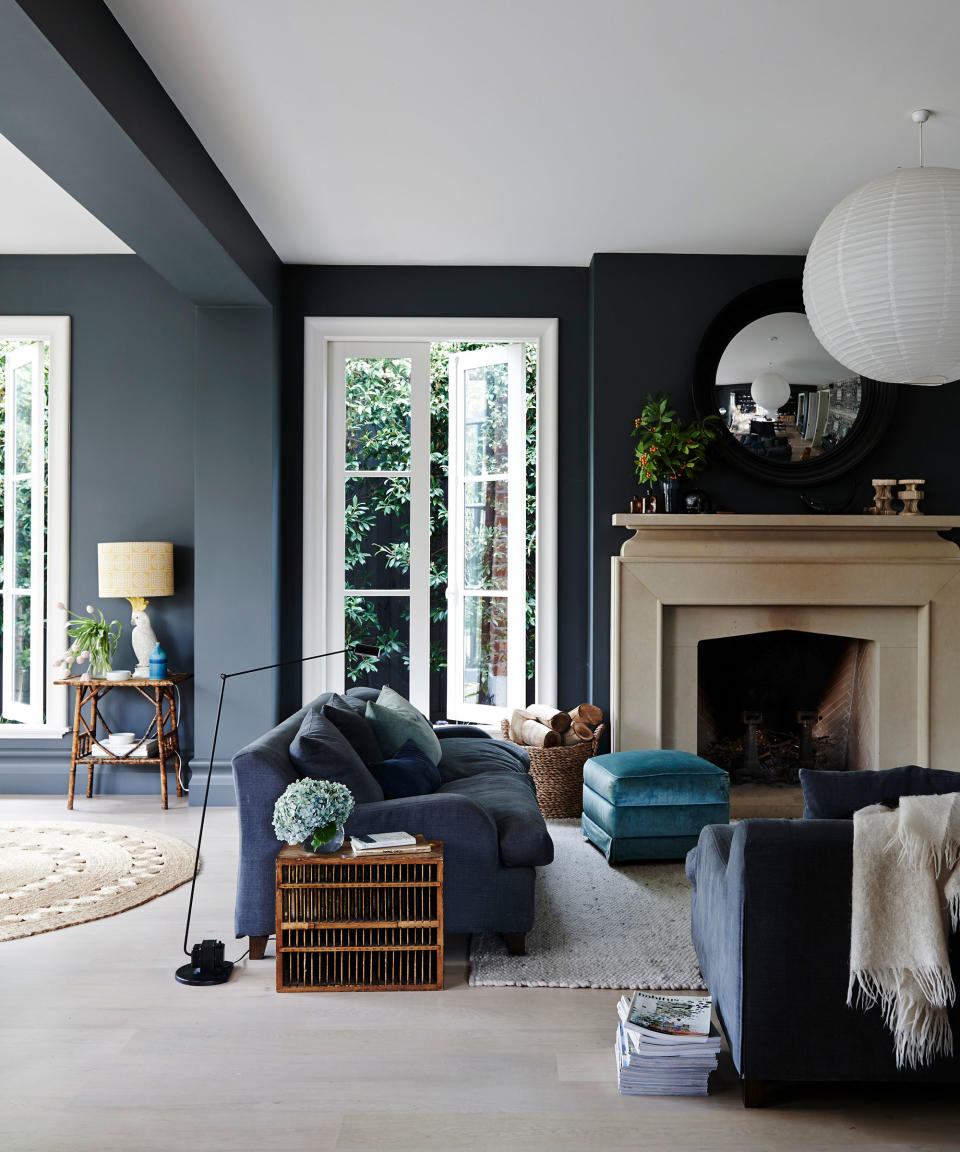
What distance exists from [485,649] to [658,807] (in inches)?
72.8

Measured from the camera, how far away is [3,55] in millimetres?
2609

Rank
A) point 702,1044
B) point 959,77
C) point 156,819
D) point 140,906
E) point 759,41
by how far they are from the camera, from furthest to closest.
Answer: point 156,819
point 140,906
point 959,77
point 759,41
point 702,1044

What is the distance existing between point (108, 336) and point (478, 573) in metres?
2.56

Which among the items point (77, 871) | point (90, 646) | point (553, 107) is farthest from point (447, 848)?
point (90, 646)

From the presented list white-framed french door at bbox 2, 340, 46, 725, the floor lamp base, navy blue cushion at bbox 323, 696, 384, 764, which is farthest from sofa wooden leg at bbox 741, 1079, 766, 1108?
white-framed french door at bbox 2, 340, 46, 725

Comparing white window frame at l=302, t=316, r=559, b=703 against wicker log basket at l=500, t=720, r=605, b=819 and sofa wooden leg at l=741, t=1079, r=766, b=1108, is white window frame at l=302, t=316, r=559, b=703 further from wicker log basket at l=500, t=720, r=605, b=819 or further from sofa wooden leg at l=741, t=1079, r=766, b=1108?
sofa wooden leg at l=741, t=1079, r=766, b=1108

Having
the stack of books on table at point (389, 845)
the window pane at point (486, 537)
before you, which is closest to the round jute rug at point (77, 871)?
the stack of books on table at point (389, 845)

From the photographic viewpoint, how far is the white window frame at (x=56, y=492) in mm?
5688

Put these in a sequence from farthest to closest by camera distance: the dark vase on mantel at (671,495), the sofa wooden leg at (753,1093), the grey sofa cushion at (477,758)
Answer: the dark vase on mantel at (671,495), the grey sofa cushion at (477,758), the sofa wooden leg at (753,1093)

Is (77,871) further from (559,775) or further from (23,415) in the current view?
(23,415)

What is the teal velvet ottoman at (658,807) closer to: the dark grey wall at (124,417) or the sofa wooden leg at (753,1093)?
the sofa wooden leg at (753,1093)

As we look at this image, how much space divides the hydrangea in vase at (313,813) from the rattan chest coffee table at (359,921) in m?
0.07

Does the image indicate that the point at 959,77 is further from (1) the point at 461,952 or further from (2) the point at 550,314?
(1) the point at 461,952

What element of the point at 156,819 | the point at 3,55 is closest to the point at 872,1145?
the point at 3,55
